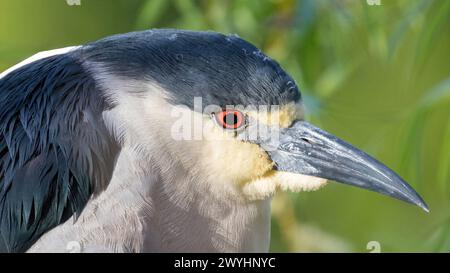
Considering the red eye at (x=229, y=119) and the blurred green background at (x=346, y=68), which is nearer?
the red eye at (x=229, y=119)

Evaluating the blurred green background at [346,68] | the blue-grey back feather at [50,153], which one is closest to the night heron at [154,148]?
the blue-grey back feather at [50,153]

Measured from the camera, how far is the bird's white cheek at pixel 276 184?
1812mm

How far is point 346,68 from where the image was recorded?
2.91 m

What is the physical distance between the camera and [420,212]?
344 centimetres

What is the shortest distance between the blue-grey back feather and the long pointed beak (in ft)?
1.07

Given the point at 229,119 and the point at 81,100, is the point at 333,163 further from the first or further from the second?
the point at 81,100

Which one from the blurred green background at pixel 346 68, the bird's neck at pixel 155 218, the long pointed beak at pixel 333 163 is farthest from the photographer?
the blurred green background at pixel 346 68

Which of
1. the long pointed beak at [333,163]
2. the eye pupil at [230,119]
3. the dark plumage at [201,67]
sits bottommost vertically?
the long pointed beak at [333,163]

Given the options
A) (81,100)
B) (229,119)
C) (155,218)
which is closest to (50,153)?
(81,100)

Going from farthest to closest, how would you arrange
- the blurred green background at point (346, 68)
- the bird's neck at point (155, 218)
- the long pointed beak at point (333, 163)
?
1. the blurred green background at point (346, 68)
2. the long pointed beak at point (333, 163)
3. the bird's neck at point (155, 218)

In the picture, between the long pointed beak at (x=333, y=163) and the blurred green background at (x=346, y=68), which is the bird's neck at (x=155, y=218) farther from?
the blurred green background at (x=346, y=68)
